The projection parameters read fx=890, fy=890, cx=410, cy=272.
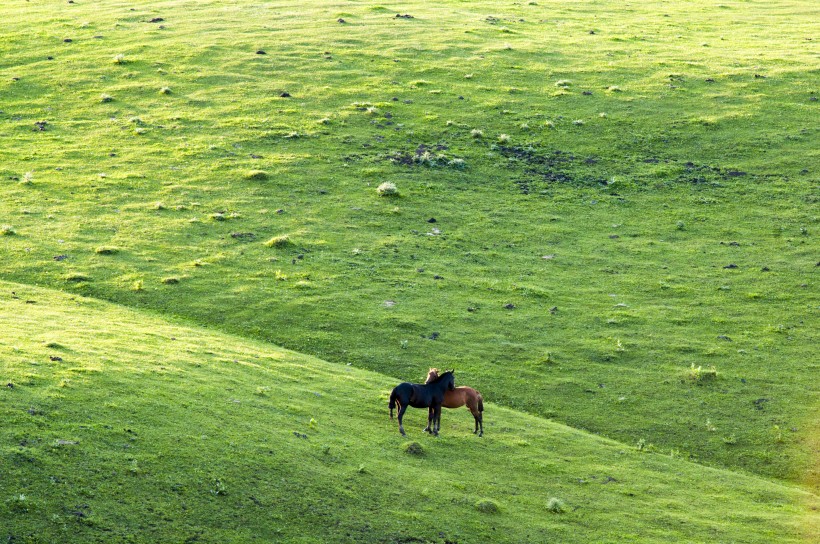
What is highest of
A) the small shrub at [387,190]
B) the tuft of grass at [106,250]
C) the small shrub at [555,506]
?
the small shrub at [387,190]

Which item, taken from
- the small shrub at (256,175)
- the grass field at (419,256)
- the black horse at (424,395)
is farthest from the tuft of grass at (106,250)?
the black horse at (424,395)

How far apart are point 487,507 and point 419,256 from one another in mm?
20248

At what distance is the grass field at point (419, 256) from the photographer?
20.9m

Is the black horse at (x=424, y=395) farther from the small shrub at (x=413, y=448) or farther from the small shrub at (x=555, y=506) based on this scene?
the small shrub at (x=555, y=506)

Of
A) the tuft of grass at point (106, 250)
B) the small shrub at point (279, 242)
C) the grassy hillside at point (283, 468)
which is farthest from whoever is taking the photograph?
the small shrub at point (279, 242)

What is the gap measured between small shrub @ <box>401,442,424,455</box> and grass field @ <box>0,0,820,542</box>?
0.90 feet

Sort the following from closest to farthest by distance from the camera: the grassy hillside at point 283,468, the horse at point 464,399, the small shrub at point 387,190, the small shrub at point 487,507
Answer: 1. the grassy hillside at point 283,468
2. the small shrub at point 487,507
3. the horse at point 464,399
4. the small shrub at point 387,190

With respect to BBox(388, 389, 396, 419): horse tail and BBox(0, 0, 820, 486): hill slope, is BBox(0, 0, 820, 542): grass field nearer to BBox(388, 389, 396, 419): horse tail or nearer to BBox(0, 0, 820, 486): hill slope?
BBox(0, 0, 820, 486): hill slope

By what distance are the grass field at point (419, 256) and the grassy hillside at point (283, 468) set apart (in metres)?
0.10

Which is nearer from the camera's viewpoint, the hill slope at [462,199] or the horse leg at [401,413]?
the horse leg at [401,413]

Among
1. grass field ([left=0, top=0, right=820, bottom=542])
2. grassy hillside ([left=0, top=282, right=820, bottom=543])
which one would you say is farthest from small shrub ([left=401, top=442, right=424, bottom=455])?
grass field ([left=0, top=0, right=820, bottom=542])

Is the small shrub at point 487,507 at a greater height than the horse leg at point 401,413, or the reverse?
the horse leg at point 401,413

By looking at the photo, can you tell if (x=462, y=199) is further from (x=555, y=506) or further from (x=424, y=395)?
(x=555, y=506)

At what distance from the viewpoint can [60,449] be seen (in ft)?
60.2
